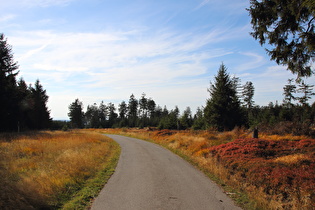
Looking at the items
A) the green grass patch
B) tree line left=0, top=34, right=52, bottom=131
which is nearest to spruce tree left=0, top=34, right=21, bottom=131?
tree line left=0, top=34, right=52, bottom=131

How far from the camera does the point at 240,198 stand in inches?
242

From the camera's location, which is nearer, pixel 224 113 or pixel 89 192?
pixel 89 192

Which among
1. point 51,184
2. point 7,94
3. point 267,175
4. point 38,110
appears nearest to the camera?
point 51,184

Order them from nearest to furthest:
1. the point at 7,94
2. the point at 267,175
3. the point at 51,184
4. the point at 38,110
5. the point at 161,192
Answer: the point at 161,192 < the point at 51,184 < the point at 267,175 < the point at 7,94 < the point at 38,110

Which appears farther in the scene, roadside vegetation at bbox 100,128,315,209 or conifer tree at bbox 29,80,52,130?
conifer tree at bbox 29,80,52,130

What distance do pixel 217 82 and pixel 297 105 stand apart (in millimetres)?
43129

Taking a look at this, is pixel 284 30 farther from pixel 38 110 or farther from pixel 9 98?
pixel 38 110

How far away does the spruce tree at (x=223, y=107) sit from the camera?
28703 millimetres

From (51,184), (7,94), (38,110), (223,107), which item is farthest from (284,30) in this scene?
(38,110)

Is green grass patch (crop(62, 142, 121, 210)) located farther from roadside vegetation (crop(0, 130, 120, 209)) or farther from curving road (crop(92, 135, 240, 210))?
curving road (crop(92, 135, 240, 210))

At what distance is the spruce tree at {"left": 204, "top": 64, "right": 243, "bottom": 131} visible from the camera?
28703 mm

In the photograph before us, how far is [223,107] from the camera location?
28672 millimetres

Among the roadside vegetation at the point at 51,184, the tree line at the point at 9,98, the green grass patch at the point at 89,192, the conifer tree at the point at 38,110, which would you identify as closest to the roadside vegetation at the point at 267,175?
the green grass patch at the point at 89,192

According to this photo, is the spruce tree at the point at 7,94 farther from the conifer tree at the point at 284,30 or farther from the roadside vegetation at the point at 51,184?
the conifer tree at the point at 284,30
